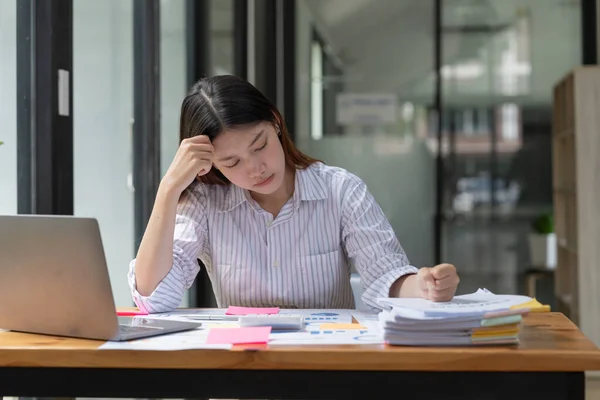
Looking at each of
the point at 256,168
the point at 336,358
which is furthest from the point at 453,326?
the point at 256,168

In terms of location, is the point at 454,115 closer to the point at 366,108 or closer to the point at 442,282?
the point at 366,108

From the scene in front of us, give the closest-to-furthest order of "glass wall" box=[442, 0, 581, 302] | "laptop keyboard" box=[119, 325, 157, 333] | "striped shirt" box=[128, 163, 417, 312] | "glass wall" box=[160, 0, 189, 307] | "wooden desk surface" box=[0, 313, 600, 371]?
"wooden desk surface" box=[0, 313, 600, 371], "laptop keyboard" box=[119, 325, 157, 333], "striped shirt" box=[128, 163, 417, 312], "glass wall" box=[160, 0, 189, 307], "glass wall" box=[442, 0, 581, 302]

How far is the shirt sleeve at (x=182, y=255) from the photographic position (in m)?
2.03

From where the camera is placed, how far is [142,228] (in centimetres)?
365

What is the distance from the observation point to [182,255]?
2197 mm

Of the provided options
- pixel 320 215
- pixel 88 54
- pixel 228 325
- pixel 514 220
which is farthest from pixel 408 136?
pixel 228 325

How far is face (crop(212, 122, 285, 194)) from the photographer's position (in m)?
2.07

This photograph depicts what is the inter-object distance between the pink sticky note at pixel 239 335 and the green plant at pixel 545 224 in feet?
13.8

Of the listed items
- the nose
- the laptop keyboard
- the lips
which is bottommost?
the laptop keyboard

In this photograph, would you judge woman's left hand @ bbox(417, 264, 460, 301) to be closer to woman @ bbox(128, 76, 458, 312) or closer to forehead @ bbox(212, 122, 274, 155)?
woman @ bbox(128, 76, 458, 312)

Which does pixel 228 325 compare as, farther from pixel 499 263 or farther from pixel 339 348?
pixel 499 263

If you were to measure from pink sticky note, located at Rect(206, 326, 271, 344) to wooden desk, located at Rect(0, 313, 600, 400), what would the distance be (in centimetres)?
6

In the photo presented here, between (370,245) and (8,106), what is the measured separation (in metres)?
1.13

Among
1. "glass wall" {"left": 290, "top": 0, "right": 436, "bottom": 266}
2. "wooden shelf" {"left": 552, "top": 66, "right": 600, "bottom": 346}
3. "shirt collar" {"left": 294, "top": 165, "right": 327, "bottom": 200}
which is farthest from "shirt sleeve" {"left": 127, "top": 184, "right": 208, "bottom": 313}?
"glass wall" {"left": 290, "top": 0, "right": 436, "bottom": 266}
